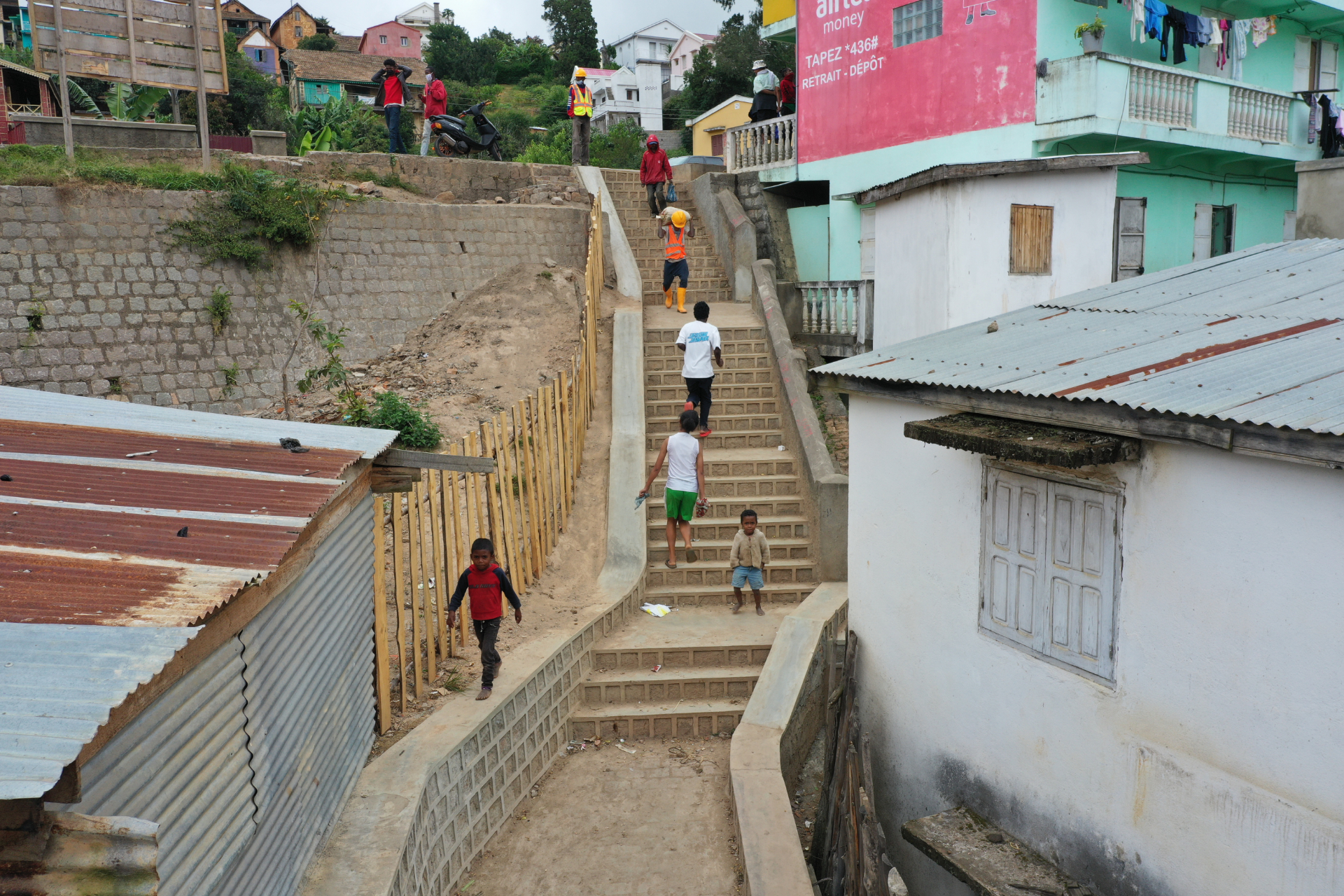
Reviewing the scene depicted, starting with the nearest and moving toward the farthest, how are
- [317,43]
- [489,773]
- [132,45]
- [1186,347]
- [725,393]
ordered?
1. [1186,347]
2. [489,773]
3. [725,393]
4. [132,45]
5. [317,43]

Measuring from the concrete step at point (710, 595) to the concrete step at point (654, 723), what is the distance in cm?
157

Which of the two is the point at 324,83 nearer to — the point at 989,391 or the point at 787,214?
the point at 787,214

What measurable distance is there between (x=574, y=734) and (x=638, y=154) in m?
28.7

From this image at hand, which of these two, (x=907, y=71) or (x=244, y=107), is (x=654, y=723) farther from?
(x=244, y=107)

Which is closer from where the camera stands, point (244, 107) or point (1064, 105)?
point (1064, 105)

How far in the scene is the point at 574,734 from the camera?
7703mm

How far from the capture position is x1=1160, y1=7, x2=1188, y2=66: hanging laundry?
14789 millimetres

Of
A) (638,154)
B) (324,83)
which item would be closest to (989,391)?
(638,154)

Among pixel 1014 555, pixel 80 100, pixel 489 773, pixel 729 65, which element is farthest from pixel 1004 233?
pixel 729 65

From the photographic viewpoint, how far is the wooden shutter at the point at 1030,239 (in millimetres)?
10469

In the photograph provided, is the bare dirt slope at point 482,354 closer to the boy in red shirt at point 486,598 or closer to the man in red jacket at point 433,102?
the boy in red shirt at point 486,598

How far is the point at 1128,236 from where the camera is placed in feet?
34.9

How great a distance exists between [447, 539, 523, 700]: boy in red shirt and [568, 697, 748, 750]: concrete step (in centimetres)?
129

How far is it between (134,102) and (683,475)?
1651cm
